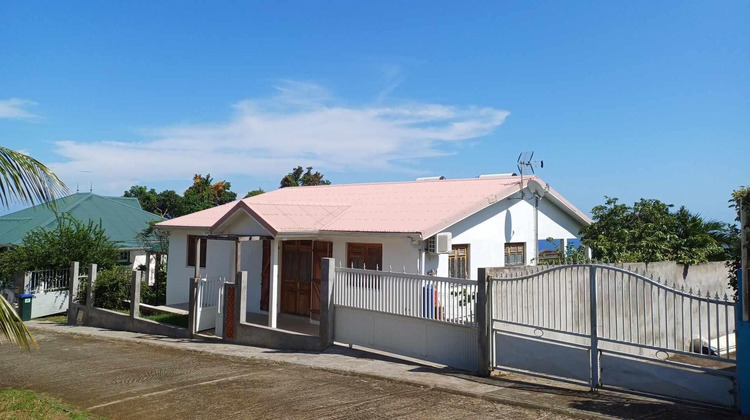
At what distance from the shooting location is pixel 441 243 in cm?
1319

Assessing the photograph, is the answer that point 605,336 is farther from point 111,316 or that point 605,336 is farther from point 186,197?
point 186,197

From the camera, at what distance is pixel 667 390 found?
732cm

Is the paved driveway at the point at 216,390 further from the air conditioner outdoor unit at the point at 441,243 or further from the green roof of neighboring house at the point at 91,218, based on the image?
the green roof of neighboring house at the point at 91,218

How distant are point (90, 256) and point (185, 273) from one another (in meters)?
4.16

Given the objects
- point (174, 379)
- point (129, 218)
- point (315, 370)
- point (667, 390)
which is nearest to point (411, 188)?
point (315, 370)

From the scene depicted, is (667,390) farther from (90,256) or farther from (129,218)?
(129,218)

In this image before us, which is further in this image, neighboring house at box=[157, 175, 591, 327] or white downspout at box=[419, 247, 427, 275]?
neighboring house at box=[157, 175, 591, 327]

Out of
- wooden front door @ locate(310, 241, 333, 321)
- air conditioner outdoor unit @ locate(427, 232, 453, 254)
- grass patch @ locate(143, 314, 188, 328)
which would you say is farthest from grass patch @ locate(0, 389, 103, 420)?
air conditioner outdoor unit @ locate(427, 232, 453, 254)

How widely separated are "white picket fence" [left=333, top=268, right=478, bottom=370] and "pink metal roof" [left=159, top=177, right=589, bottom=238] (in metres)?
2.27

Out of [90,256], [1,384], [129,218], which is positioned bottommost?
[1,384]

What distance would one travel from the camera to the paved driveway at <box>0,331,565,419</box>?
7.59 meters

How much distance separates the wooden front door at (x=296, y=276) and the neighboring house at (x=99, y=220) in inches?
497

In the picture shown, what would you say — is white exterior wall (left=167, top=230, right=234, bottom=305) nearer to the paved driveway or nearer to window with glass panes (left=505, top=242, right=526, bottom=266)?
the paved driveway

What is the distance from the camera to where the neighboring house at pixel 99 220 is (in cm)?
2734
